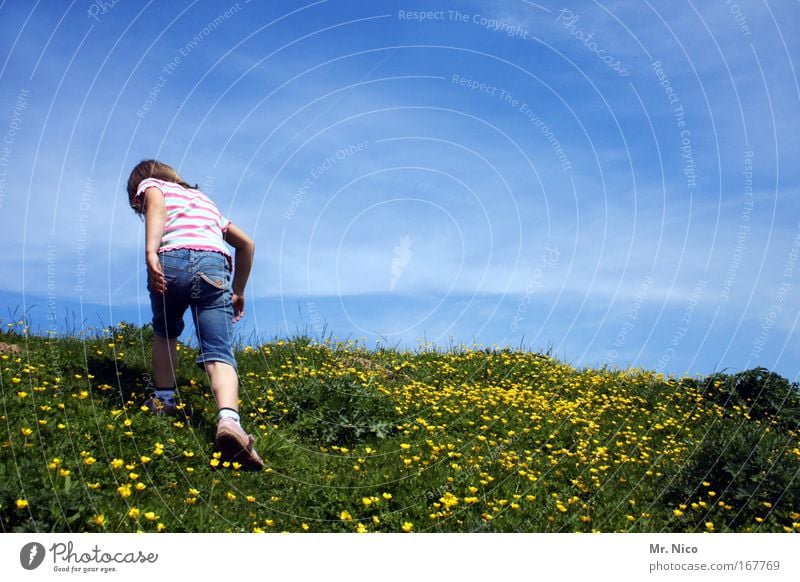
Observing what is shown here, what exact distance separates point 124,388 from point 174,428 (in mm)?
1239

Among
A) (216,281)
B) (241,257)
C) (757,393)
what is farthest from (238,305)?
(757,393)

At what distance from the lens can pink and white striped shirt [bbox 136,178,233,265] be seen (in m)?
6.65

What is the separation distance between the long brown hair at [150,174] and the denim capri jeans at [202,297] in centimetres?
111

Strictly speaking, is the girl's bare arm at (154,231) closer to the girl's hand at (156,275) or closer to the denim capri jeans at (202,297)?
the girl's hand at (156,275)

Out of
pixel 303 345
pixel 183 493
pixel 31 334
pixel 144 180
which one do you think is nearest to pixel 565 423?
pixel 303 345

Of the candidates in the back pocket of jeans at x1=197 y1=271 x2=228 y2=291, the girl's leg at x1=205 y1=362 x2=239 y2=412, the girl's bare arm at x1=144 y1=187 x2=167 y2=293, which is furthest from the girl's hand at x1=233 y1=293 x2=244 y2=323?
the girl's bare arm at x1=144 y1=187 x2=167 y2=293

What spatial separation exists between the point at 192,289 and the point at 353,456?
246 centimetres

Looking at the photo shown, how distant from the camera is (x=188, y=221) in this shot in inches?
268

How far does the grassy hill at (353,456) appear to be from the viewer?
5246mm

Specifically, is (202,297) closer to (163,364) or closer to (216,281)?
(216,281)

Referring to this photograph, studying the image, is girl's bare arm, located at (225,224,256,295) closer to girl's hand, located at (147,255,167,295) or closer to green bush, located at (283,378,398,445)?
girl's hand, located at (147,255,167,295)
